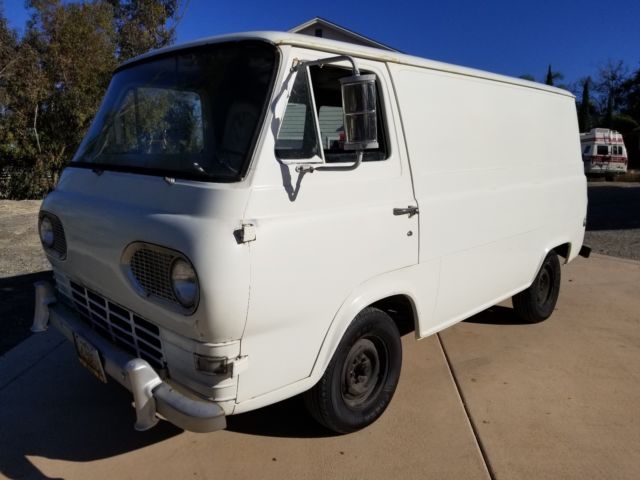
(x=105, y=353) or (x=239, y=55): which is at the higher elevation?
(x=239, y=55)

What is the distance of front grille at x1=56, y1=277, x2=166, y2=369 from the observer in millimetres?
2622

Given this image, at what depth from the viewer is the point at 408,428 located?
3.28 m

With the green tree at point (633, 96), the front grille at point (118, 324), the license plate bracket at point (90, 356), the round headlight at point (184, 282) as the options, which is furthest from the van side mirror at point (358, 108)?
the green tree at point (633, 96)

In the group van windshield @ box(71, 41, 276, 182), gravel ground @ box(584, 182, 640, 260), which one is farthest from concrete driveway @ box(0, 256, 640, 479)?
gravel ground @ box(584, 182, 640, 260)

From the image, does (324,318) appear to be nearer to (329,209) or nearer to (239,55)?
(329,209)

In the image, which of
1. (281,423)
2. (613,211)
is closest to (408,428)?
(281,423)

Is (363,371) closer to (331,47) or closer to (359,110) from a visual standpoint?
(359,110)

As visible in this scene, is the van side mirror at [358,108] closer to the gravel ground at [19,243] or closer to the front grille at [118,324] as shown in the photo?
the front grille at [118,324]

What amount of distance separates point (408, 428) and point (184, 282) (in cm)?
180

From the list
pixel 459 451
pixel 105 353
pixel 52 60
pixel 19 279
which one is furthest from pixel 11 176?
pixel 459 451

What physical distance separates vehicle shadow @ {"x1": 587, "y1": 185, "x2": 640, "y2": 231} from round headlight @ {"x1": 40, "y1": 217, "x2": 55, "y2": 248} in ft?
35.3

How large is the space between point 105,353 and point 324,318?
1.15 meters

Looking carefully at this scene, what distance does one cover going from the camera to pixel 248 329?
237 cm

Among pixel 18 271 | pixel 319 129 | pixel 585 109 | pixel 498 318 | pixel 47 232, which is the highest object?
pixel 585 109
